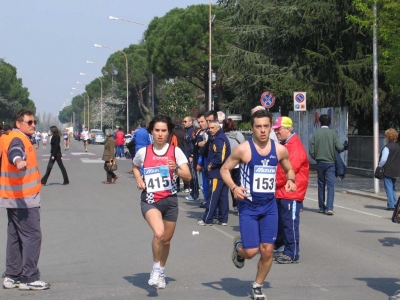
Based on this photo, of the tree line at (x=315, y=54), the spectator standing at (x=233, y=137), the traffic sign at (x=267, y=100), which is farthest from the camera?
the traffic sign at (x=267, y=100)

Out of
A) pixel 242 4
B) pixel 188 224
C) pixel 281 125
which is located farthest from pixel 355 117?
pixel 281 125

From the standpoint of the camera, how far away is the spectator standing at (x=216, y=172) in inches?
483

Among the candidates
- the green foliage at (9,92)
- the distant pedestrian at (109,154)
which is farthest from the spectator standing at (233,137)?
the green foliage at (9,92)

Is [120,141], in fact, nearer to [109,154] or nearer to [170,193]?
[109,154]

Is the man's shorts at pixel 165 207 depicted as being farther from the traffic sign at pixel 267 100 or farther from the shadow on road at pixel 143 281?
the traffic sign at pixel 267 100

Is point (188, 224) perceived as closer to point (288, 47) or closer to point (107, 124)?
point (288, 47)

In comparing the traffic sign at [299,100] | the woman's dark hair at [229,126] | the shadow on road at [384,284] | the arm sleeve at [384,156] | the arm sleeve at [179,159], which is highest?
the traffic sign at [299,100]

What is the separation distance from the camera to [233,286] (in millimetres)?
7641

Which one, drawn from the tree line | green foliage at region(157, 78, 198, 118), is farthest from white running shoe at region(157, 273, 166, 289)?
green foliage at region(157, 78, 198, 118)

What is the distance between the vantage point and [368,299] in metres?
7.02

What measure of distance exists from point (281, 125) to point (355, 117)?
21446 millimetres

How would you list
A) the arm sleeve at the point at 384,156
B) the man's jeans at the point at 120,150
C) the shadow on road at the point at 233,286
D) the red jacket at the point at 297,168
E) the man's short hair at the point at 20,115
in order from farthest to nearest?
the man's jeans at the point at 120,150
the arm sleeve at the point at 384,156
the red jacket at the point at 297,168
the man's short hair at the point at 20,115
the shadow on road at the point at 233,286

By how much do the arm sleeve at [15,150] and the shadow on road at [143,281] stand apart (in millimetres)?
1786

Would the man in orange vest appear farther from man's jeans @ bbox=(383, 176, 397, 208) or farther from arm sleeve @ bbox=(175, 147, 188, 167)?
man's jeans @ bbox=(383, 176, 397, 208)
